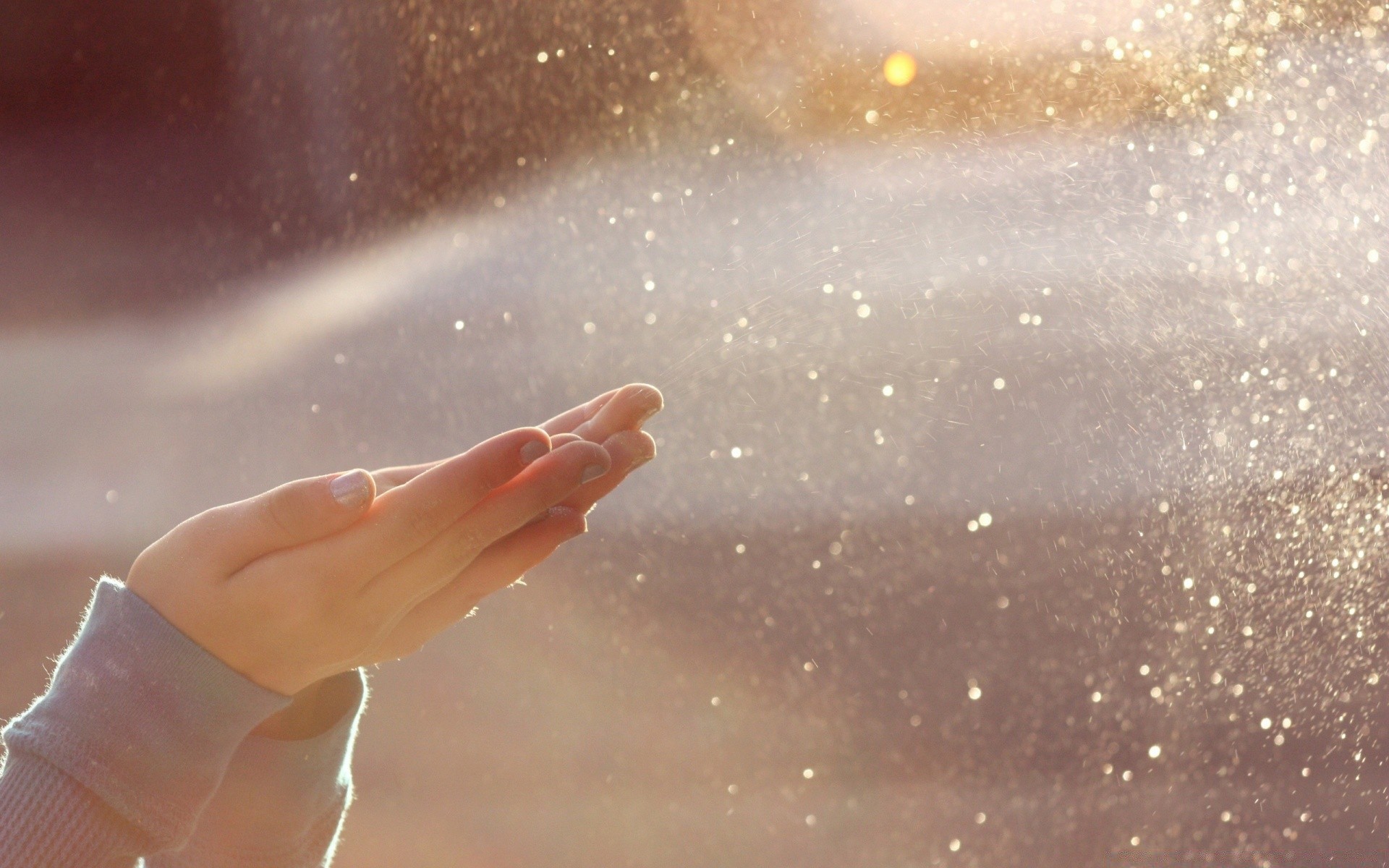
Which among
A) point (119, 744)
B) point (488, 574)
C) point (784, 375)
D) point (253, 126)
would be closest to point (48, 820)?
point (119, 744)

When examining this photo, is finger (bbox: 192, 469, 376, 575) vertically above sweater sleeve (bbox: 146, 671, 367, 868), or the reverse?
finger (bbox: 192, 469, 376, 575)

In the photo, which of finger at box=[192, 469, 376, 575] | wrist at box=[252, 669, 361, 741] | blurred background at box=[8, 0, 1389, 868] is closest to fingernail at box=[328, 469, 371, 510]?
finger at box=[192, 469, 376, 575]

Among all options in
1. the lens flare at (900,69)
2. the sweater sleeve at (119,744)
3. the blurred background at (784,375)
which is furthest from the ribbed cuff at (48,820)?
the lens flare at (900,69)

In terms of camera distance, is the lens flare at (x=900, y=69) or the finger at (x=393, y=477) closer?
the finger at (x=393, y=477)

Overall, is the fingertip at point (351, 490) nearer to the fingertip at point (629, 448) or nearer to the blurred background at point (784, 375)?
the fingertip at point (629, 448)

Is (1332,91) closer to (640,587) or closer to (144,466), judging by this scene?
(640,587)

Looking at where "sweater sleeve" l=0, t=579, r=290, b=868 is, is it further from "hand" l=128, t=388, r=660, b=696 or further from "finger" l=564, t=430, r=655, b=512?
"finger" l=564, t=430, r=655, b=512

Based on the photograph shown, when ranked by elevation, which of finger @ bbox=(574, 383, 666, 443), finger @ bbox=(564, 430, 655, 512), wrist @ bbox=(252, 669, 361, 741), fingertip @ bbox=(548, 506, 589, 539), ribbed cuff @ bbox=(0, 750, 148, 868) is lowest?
ribbed cuff @ bbox=(0, 750, 148, 868)
